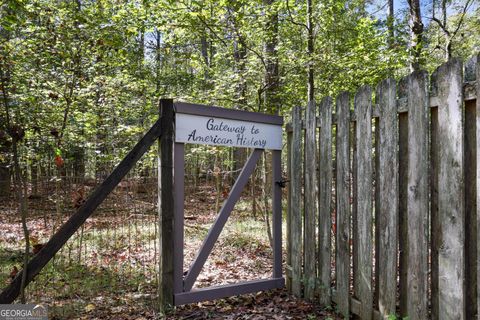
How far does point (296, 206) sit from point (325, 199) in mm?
574

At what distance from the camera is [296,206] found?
4.16 meters

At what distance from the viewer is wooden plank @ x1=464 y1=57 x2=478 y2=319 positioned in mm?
2311

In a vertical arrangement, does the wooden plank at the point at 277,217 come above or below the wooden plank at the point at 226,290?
above

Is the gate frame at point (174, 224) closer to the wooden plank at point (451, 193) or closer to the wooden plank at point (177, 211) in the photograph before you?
the wooden plank at point (177, 211)

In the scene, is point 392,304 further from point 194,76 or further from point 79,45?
point 194,76

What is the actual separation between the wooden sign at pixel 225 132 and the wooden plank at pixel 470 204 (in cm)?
219

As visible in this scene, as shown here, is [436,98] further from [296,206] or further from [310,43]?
[310,43]

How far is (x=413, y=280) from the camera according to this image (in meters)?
2.63

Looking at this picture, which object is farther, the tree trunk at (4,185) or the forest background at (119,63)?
the forest background at (119,63)

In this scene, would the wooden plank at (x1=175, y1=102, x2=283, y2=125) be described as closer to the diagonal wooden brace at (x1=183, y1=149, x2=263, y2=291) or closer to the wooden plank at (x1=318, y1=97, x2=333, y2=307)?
the diagonal wooden brace at (x1=183, y1=149, x2=263, y2=291)

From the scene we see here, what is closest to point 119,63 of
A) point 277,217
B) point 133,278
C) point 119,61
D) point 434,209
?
point 119,61

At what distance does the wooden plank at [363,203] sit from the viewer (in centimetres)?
306

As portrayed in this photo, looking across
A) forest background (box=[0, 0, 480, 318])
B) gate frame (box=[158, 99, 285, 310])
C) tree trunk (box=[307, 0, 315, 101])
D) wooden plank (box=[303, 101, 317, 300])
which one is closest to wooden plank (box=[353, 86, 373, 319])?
wooden plank (box=[303, 101, 317, 300])

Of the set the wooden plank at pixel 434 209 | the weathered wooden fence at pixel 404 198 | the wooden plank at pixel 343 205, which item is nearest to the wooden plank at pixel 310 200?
the weathered wooden fence at pixel 404 198
